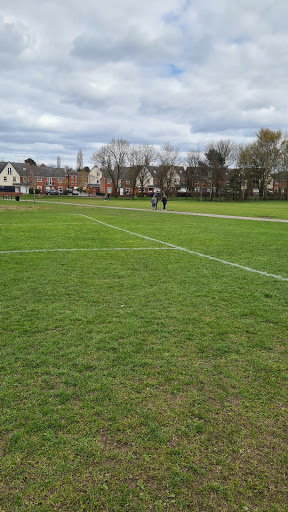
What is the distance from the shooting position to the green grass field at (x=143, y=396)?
228cm

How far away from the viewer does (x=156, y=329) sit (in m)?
4.74

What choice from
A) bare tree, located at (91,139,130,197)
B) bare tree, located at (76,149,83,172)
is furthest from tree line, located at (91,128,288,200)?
bare tree, located at (76,149,83,172)

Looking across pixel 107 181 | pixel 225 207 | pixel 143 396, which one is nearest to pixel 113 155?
pixel 107 181

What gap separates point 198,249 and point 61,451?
379 inches


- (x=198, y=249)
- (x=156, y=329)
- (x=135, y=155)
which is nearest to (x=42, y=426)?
(x=156, y=329)

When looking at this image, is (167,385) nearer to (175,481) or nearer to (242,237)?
(175,481)

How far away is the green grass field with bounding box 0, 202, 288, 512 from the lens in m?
2.28

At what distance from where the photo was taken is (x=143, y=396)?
3.23 metres

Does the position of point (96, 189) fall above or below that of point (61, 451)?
above

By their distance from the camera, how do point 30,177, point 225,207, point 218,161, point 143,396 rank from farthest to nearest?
1. point 30,177
2. point 218,161
3. point 225,207
4. point 143,396

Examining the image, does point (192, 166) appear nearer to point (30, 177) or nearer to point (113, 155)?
point (113, 155)

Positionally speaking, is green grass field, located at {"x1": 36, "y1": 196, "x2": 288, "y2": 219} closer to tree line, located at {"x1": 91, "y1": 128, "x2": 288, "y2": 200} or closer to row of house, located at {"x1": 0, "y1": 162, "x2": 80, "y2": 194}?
tree line, located at {"x1": 91, "y1": 128, "x2": 288, "y2": 200}

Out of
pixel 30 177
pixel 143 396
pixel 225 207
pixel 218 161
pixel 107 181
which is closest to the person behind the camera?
pixel 143 396

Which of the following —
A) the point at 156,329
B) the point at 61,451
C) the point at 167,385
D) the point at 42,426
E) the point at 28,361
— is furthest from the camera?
the point at 156,329
